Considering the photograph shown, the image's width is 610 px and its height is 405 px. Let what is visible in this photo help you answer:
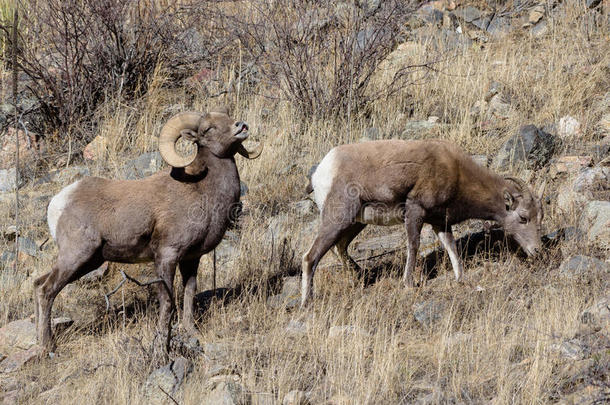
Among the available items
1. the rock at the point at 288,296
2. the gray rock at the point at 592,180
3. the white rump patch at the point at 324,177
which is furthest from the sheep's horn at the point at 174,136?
the gray rock at the point at 592,180

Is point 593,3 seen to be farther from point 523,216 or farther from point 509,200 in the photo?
point 523,216

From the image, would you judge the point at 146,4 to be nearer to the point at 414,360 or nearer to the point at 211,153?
the point at 211,153

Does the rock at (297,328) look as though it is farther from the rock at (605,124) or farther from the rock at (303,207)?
the rock at (605,124)

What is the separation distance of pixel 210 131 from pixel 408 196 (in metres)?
1.97

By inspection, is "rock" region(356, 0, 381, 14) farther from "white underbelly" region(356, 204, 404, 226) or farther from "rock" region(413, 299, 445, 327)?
"rock" region(413, 299, 445, 327)

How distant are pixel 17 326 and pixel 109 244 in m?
1.17

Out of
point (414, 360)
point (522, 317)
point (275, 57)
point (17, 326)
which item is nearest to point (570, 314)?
point (522, 317)

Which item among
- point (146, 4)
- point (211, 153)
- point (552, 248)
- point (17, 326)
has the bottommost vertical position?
point (17, 326)

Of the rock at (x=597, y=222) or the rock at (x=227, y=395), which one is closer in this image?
the rock at (x=227, y=395)

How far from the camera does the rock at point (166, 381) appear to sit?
5.48 metres

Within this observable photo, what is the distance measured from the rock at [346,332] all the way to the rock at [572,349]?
4.62 feet

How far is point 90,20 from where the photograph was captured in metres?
11.3

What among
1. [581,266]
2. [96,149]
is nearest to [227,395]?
[581,266]

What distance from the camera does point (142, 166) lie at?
10.4 m
